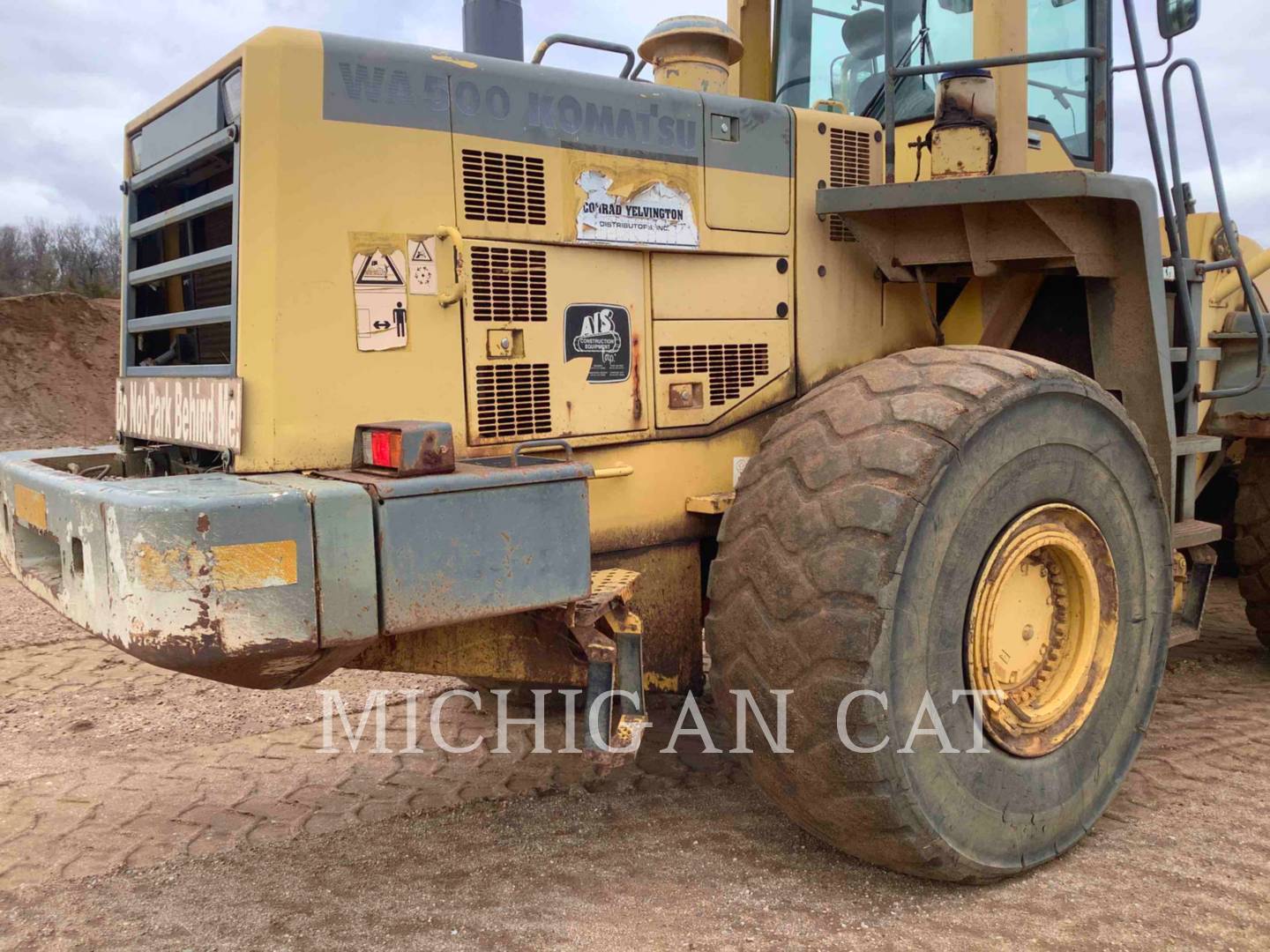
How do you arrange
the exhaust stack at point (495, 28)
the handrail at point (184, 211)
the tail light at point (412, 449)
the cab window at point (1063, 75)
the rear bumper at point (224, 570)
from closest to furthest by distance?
the rear bumper at point (224, 570)
the tail light at point (412, 449)
the handrail at point (184, 211)
the exhaust stack at point (495, 28)
the cab window at point (1063, 75)

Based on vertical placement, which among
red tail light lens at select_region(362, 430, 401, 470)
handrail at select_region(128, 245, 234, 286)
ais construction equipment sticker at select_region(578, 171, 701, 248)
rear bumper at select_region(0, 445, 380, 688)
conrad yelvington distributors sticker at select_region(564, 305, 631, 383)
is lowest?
rear bumper at select_region(0, 445, 380, 688)

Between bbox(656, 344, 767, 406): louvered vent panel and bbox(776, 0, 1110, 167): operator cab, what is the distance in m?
1.00

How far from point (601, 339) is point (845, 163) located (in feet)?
3.74

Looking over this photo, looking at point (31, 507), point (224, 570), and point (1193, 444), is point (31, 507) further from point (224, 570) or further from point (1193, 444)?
point (1193, 444)

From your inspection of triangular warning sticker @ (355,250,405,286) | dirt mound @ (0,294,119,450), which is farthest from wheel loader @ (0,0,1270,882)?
dirt mound @ (0,294,119,450)

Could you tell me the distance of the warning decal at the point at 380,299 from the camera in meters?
2.78

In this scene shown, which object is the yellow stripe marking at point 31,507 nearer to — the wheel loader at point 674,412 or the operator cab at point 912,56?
the wheel loader at point 674,412

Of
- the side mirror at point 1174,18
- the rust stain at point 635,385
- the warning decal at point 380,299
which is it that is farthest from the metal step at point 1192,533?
the warning decal at point 380,299

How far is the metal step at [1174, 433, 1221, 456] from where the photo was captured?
3.91 metres

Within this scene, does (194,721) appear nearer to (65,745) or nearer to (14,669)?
(65,745)

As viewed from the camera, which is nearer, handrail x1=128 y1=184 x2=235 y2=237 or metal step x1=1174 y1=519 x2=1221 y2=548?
handrail x1=128 y1=184 x2=235 y2=237

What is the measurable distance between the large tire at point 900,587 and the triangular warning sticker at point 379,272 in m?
1.05

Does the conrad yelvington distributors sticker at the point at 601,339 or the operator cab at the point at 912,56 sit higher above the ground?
the operator cab at the point at 912,56

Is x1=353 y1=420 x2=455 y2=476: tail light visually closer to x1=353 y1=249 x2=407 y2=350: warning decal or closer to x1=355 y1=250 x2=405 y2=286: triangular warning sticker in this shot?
x1=353 y1=249 x2=407 y2=350: warning decal
